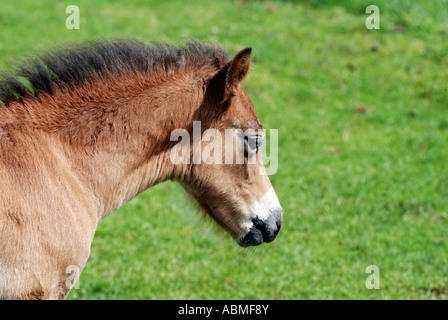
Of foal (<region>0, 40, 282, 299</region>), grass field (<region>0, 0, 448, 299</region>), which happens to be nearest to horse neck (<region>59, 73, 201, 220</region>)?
foal (<region>0, 40, 282, 299</region>)

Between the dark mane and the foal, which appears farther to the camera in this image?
the dark mane

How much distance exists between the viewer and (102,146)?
3.52 m

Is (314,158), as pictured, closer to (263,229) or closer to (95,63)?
(263,229)

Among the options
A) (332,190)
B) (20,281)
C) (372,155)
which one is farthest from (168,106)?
(372,155)

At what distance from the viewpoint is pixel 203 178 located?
12.6 feet

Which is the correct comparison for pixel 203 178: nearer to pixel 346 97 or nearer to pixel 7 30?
pixel 346 97

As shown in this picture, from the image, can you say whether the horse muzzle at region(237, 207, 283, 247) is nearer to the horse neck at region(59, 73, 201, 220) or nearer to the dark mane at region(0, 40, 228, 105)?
the horse neck at region(59, 73, 201, 220)

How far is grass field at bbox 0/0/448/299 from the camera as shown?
5797 mm

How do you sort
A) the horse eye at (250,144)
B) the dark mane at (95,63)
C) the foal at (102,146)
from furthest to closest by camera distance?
the horse eye at (250,144) → the dark mane at (95,63) → the foal at (102,146)

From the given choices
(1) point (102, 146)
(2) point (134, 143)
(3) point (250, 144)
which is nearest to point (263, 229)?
(3) point (250, 144)

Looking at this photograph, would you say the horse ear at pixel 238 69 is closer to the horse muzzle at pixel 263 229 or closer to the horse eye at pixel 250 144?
the horse eye at pixel 250 144

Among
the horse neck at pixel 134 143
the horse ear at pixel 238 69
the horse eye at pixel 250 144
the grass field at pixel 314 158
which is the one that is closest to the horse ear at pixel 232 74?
the horse ear at pixel 238 69

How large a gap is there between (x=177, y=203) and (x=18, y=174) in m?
1.35

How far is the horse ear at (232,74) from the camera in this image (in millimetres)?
3561
